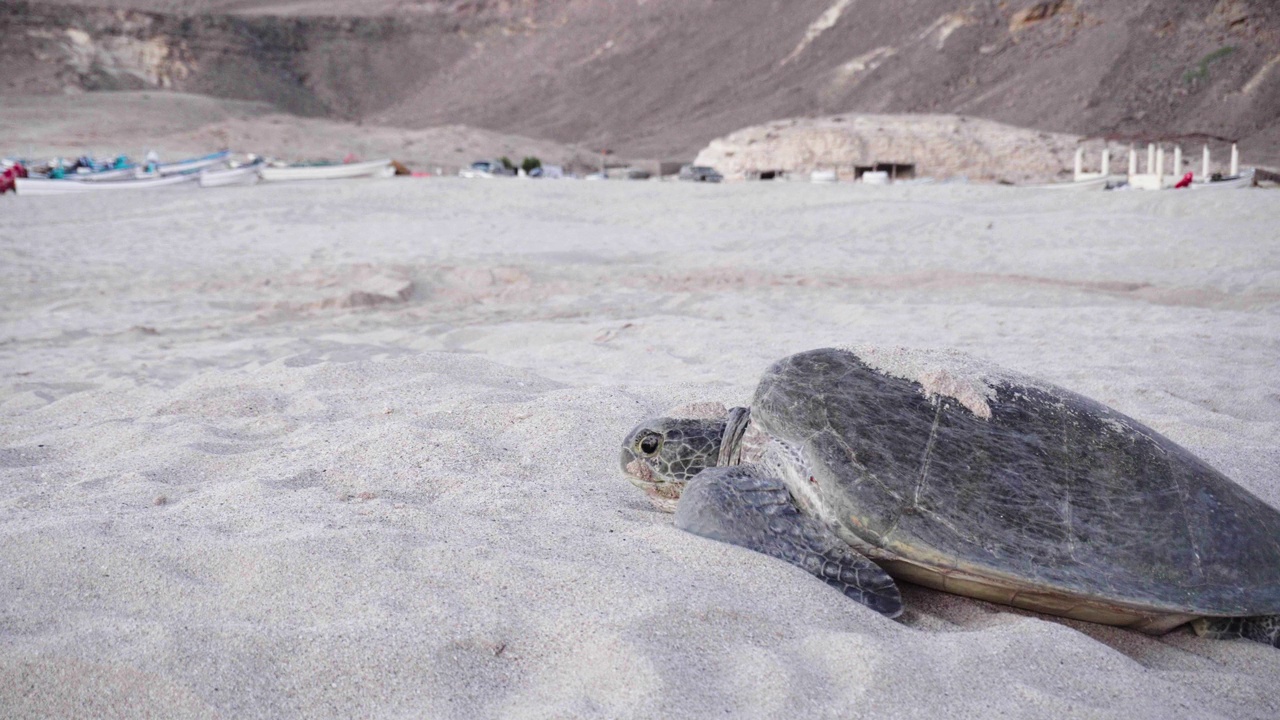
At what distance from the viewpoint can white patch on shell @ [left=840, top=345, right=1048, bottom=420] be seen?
2604 millimetres

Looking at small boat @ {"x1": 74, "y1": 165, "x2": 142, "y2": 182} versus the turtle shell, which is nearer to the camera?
the turtle shell

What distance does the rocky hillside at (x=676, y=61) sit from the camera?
35219 millimetres

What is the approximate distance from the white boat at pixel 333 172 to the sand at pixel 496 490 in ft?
41.3

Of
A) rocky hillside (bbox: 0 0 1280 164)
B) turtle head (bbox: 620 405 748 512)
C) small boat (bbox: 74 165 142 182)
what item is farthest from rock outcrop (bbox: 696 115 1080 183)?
turtle head (bbox: 620 405 748 512)

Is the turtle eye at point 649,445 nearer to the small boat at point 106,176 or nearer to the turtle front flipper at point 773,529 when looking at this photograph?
the turtle front flipper at point 773,529

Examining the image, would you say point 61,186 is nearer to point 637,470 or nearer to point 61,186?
point 61,186

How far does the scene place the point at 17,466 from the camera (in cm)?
334

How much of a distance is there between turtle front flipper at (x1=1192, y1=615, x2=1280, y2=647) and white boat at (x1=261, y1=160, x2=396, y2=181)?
2134 cm

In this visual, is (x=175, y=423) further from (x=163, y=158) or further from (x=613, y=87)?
(x=613, y=87)

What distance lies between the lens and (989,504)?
2365 millimetres

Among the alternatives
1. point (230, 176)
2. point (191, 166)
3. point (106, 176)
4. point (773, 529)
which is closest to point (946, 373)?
point (773, 529)

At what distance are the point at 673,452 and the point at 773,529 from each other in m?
0.51

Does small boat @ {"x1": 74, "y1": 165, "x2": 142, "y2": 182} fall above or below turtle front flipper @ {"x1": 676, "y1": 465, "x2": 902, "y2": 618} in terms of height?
above

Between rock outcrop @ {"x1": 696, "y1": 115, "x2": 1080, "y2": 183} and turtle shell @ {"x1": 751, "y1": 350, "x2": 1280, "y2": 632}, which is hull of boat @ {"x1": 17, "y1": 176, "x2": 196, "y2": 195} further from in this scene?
turtle shell @ {"x1": 751, "y1": 350, "x2": 1280, "y2": 632}
